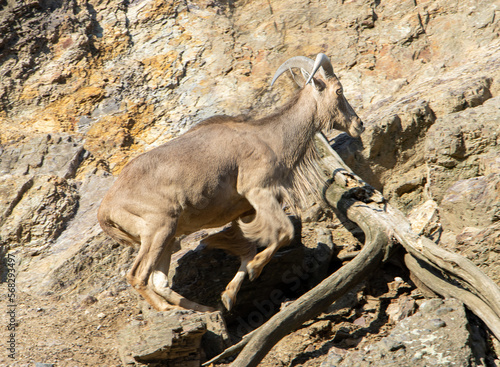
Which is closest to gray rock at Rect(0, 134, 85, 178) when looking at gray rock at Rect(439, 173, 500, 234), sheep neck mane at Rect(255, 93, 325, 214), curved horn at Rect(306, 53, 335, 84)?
sheep neck mane at Rect(255, 93, 325, 214)

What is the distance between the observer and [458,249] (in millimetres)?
4914

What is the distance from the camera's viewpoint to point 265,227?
18.0 feet

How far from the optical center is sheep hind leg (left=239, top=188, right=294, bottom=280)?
17.6 ft

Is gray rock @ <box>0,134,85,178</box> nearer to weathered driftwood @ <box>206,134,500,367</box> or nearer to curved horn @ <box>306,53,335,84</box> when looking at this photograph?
curved horn @ <box>306,53,335,84</box>

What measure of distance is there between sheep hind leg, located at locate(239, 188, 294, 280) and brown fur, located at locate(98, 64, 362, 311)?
0.4 inches

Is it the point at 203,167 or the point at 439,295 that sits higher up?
the point at 203,167

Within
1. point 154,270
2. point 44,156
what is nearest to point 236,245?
point 154,270

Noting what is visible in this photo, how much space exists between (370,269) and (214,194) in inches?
70.4

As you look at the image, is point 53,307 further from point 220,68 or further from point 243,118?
point 220,68

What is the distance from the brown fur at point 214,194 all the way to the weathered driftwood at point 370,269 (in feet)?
2.29

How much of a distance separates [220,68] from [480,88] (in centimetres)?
445

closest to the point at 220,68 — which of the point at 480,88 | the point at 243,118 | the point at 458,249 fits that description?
the point at 243,118

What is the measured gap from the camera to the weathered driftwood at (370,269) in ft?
14.0

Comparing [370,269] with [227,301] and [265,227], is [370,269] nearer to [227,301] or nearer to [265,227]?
[265,227]
